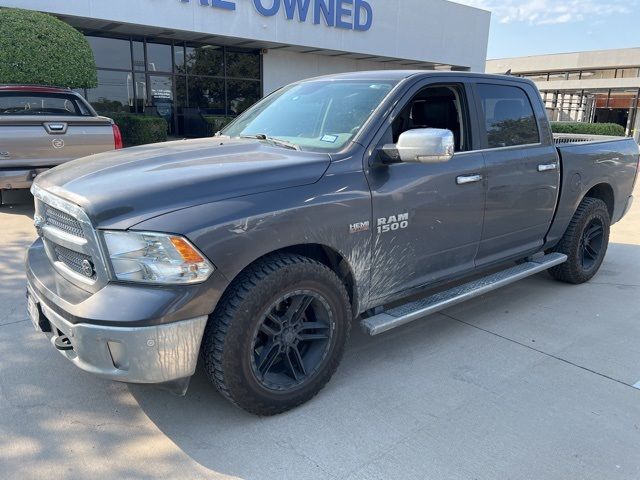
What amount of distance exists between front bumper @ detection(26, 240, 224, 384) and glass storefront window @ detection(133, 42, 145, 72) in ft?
53.6

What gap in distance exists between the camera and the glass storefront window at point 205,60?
Result: 18.3 meters

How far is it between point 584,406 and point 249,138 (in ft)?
8.91

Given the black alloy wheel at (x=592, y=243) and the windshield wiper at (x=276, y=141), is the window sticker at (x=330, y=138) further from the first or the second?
the black alloy wheel at (x=592, y=243)

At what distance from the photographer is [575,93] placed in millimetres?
41312

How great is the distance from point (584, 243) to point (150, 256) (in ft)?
14.6

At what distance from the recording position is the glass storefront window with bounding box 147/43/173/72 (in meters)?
17.3

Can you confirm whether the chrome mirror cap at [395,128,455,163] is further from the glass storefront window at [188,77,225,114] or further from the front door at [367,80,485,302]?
the glass storefront window at [188,77,225,114]

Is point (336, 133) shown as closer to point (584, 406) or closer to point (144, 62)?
point (584, 406)

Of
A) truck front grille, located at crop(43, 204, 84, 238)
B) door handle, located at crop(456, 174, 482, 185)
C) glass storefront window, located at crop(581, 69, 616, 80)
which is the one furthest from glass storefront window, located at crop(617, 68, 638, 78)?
truck front grille, located at crop(43, 204, 84, 238)

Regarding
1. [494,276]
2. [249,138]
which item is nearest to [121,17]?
[249,138]

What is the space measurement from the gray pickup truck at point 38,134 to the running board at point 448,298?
18.1ft

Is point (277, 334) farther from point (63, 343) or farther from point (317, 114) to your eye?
point (317, 114)

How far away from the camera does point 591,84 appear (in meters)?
38.8

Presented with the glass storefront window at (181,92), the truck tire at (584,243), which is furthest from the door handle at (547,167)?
the glass storefront window at (181,92)
